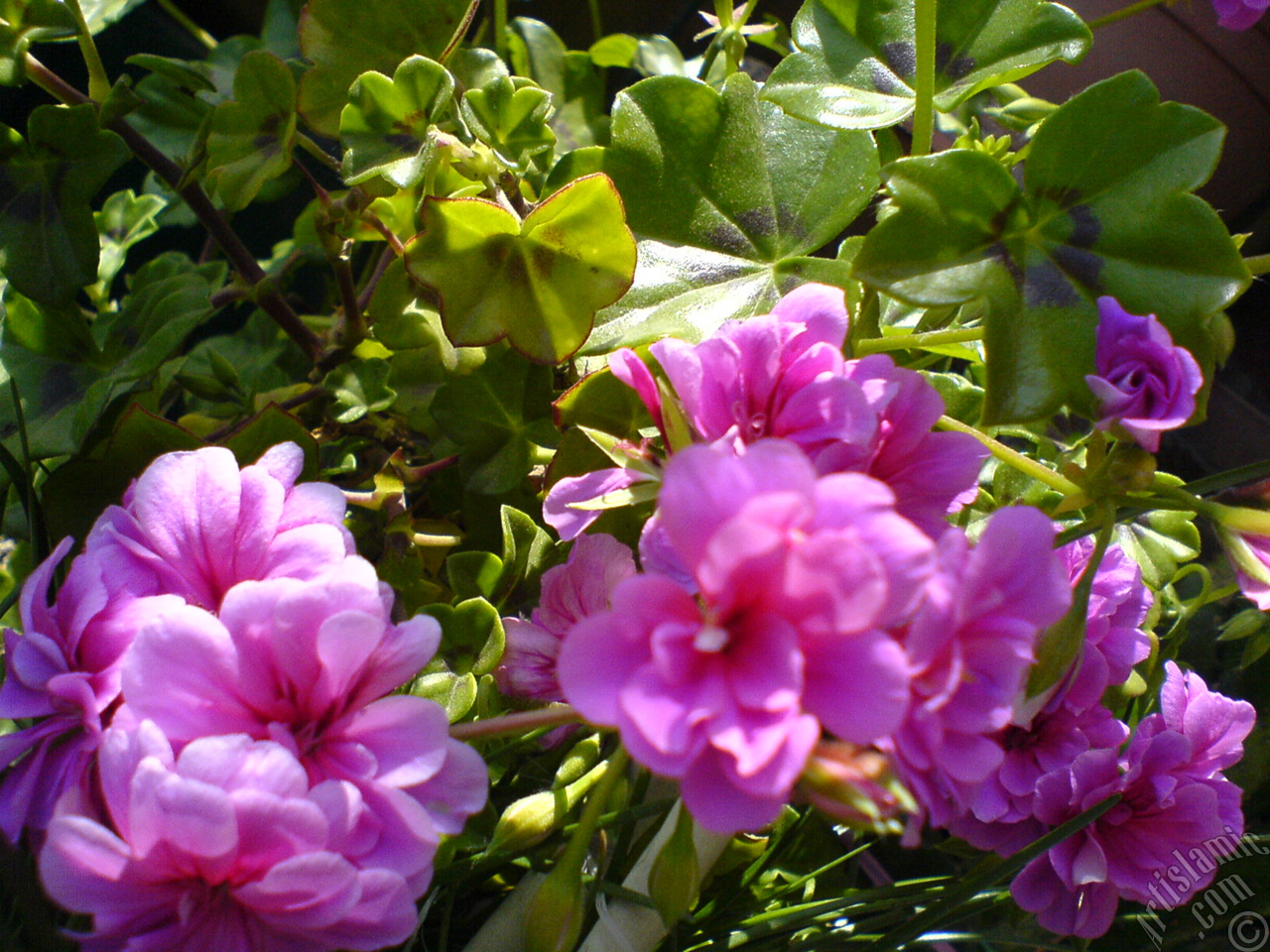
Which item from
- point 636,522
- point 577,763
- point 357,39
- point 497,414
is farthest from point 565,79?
point 577,763

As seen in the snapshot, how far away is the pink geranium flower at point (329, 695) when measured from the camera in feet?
0.80

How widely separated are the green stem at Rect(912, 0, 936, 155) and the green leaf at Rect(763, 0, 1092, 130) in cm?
1

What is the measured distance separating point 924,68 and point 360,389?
352 mm

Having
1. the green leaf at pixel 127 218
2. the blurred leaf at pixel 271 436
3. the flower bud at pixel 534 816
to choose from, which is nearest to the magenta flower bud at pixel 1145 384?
the flower bud at pixel 534 816

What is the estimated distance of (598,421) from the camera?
1.38ft

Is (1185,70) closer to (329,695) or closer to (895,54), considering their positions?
(895,54)

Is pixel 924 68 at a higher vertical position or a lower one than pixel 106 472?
higher

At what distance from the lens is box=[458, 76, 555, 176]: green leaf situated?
0.45 metres

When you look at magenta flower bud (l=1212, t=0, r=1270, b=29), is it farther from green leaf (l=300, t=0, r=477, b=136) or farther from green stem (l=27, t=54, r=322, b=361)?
green stem (l=27, t=54, r=322, b=361)

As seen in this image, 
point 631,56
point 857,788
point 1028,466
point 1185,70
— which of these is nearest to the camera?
point 857,788

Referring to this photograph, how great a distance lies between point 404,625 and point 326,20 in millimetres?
396

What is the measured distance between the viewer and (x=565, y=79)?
0.73 m

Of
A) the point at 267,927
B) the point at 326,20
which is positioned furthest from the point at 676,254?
the point at 267,927

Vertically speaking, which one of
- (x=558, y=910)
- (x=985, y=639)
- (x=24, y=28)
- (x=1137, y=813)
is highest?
(x=24, y=28)
